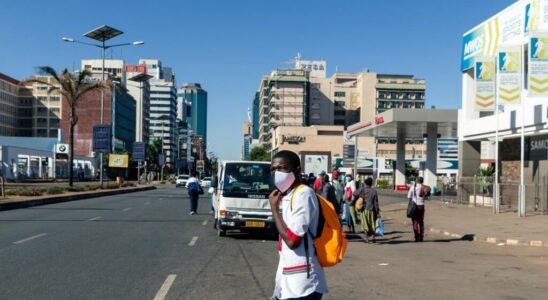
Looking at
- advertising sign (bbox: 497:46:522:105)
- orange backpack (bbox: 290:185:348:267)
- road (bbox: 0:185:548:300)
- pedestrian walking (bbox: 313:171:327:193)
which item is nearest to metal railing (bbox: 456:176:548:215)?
advertising sign (bbox: 497:46:522:105)

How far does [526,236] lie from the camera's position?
662 inches

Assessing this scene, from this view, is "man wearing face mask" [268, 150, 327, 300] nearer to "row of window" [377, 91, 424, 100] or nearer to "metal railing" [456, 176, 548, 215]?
"metal railing" [456, 176, 548, 215]

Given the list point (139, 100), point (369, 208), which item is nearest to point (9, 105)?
point (139, 100)

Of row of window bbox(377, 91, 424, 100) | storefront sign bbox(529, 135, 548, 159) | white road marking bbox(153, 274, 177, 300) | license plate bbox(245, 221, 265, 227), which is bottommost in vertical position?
white road marking bbox(153, 274, 177, 300)

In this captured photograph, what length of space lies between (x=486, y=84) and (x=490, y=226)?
384 inches

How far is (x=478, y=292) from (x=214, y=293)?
3.84m

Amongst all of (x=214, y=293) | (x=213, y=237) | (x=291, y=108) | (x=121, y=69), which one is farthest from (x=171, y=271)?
(x=121, y=69)

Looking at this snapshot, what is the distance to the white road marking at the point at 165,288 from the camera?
25.7 feet

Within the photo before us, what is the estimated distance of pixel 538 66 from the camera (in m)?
22.2

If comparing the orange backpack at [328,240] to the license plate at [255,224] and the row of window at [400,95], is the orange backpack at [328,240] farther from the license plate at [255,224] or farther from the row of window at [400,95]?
the row of window at [400,95]

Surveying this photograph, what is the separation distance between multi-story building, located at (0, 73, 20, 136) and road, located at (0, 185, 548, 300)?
5318 inches

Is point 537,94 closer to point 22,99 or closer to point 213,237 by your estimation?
point 213,237

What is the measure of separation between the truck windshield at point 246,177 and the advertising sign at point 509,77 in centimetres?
1305

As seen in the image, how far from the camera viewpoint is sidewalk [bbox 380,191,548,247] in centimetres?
1633
